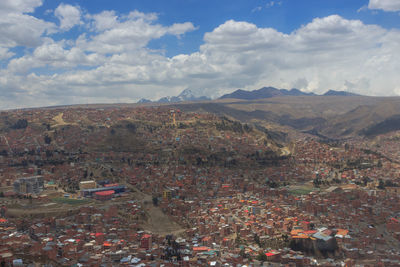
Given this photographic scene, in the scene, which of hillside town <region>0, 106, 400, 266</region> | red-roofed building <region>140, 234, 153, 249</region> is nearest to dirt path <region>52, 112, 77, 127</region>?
hillside town <region>0, 106, 400, 266</region>

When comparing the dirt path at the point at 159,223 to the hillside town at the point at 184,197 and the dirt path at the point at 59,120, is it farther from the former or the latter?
the dirt path at the point at 59,120

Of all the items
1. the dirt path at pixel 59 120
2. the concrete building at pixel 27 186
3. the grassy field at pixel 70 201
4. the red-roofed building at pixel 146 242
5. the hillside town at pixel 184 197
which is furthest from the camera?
the dirt path at pixel 59 120

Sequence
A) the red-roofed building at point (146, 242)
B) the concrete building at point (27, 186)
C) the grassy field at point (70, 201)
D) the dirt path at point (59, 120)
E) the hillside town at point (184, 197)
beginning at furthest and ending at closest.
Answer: the dirt path at point (59, 120) → the concrete building at point (27, 186) → the grassy field at point (70, 201) → the red-roofed building at point (146, 242) → the hillside town at point (184, 197)

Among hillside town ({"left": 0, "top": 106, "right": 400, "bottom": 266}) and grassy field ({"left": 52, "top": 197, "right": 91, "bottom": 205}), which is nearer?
hillside town ({"left": 0, "top": 106, "right": 400, "bottom": 266})

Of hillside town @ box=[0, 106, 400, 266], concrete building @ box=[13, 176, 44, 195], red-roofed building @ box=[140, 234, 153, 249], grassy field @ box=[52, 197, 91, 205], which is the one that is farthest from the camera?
concrete building @ box=[13, 176, 44, 195]

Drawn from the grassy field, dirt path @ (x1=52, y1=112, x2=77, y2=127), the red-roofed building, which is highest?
dirt path @ (x1=52, y1=112, x2=77, y2=127)

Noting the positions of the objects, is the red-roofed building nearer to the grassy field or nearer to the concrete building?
the grassy field

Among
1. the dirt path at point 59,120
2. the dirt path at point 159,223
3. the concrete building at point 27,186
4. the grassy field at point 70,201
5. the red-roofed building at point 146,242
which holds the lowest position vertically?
the dirt path at point 159,223

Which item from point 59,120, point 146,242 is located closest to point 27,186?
point 146,242

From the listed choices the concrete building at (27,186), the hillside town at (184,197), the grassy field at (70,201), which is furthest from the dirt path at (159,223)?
the concrete building at (27,186)
